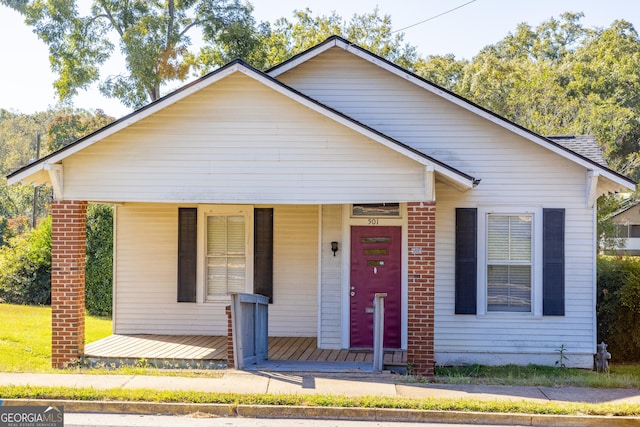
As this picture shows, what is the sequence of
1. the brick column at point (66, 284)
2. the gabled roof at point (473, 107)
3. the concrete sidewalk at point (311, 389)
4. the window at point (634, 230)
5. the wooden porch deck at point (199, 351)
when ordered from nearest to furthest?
1. the concrete sidewalk at point (311, 389)
2. the brick column at point (66, 284)
3. the wooden porch deck at point (199, 351)
4. the gabled roof at point (473, 107)
5. the window at point (634, 230)

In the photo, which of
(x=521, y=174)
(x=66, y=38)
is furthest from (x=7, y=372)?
(x=66, y=38)

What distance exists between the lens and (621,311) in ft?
48.2

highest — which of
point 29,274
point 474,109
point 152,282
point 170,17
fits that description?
point 170,17

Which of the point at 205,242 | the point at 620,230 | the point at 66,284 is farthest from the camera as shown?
the point at 620,230

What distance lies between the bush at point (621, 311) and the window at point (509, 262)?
2142mm

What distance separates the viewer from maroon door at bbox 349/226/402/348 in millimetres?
14078

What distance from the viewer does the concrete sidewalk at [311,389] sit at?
933cm

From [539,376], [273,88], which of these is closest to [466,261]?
[539,376]

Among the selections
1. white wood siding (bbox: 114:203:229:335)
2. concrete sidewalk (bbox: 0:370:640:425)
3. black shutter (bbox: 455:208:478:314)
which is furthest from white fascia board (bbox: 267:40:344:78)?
concrete sidewalk (bbox: 0:370:640:425)

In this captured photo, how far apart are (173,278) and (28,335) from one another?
337cm

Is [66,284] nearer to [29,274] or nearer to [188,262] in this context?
[188,262]

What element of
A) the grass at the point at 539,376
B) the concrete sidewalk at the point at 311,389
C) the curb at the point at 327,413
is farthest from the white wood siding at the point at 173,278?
the curb at the point at 327,413

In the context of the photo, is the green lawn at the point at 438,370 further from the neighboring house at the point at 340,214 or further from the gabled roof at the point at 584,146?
the gabled roof at the point at 584,146

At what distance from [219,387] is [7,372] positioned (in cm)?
338
